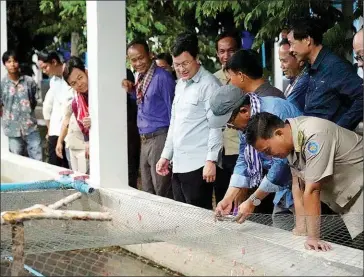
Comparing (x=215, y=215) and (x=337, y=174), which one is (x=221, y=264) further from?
(x=337, y=174)

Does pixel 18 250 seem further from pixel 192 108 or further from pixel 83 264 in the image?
pixel 192 108

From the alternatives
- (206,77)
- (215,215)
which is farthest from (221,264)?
(206,77)

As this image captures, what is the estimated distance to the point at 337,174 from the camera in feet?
12.3

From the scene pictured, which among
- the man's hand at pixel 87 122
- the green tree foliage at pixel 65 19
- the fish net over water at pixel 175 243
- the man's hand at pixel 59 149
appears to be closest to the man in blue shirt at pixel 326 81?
the fish net over water at pixel 175 243

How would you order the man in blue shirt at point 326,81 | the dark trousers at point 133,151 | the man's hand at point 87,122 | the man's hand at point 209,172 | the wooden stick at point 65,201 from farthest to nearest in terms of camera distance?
the dark trousers at point 133,151, the man's hand at point 87,122, the man's hand at point 209,172, the wooden stick at point 65,201, the man in blue shirt at point 326,81

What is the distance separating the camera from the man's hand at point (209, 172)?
5.06 metres

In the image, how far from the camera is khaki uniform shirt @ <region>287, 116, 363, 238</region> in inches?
142

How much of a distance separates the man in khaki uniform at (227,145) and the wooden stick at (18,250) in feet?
6.25

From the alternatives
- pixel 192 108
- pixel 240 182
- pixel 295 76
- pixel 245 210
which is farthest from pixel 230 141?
pixel 245 210

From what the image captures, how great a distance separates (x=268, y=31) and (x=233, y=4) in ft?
2.34

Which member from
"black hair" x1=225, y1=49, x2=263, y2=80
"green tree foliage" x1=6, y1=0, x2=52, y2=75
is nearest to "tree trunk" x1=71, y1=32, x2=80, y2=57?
"green tree foliage" x1=6, y1=0, x2=52, y2=75

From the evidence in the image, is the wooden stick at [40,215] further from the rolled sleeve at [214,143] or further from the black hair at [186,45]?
the black hair at [186,45]

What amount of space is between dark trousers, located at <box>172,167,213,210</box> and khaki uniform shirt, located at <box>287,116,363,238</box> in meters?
1.64

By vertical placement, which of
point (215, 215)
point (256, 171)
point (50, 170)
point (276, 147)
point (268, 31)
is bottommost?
point (50, 170)
